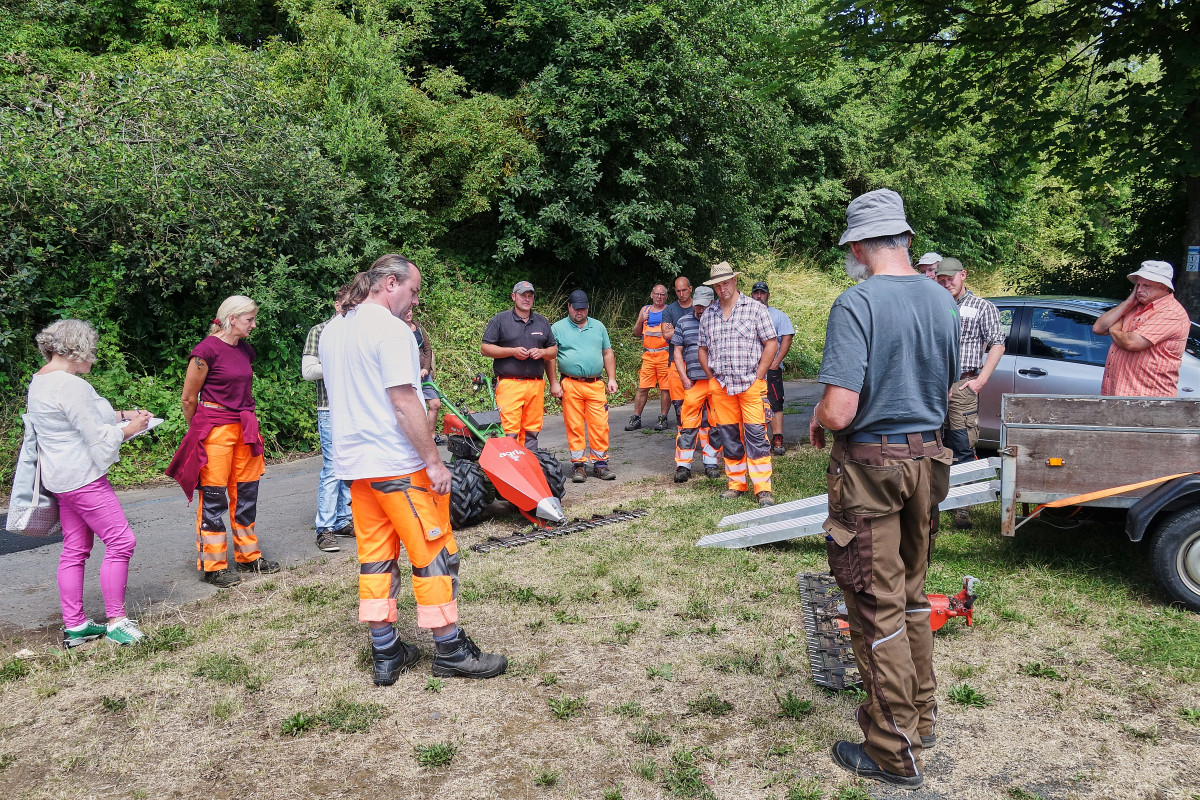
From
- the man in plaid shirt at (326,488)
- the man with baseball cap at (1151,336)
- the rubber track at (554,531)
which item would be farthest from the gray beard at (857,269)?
the man in plaid shirt at (326,488)

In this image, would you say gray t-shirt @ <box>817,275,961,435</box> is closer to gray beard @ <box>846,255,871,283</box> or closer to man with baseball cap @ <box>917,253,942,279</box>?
gray beard @ <box>846,255,871,283</box>

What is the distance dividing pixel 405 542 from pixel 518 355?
3.88m

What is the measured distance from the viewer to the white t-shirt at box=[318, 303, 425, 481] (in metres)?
3.84

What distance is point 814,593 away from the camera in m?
4.66

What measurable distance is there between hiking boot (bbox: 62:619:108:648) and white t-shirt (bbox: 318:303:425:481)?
2.00 metres

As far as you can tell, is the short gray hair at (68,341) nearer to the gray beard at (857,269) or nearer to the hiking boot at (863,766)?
the gray beard at (857,269)

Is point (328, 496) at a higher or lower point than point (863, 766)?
higher

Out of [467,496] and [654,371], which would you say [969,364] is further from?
[654,371]

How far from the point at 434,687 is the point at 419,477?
1038 mm

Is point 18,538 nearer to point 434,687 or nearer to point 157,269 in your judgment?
point 157,269

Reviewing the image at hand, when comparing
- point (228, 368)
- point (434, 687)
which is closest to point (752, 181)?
point (228, 368)

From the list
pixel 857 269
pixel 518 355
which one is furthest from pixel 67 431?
pixel 857 269

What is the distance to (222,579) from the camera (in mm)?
5664

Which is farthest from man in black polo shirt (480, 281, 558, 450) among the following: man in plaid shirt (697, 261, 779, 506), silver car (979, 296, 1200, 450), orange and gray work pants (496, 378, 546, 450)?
silver car (979, 296, 1200, 450)
